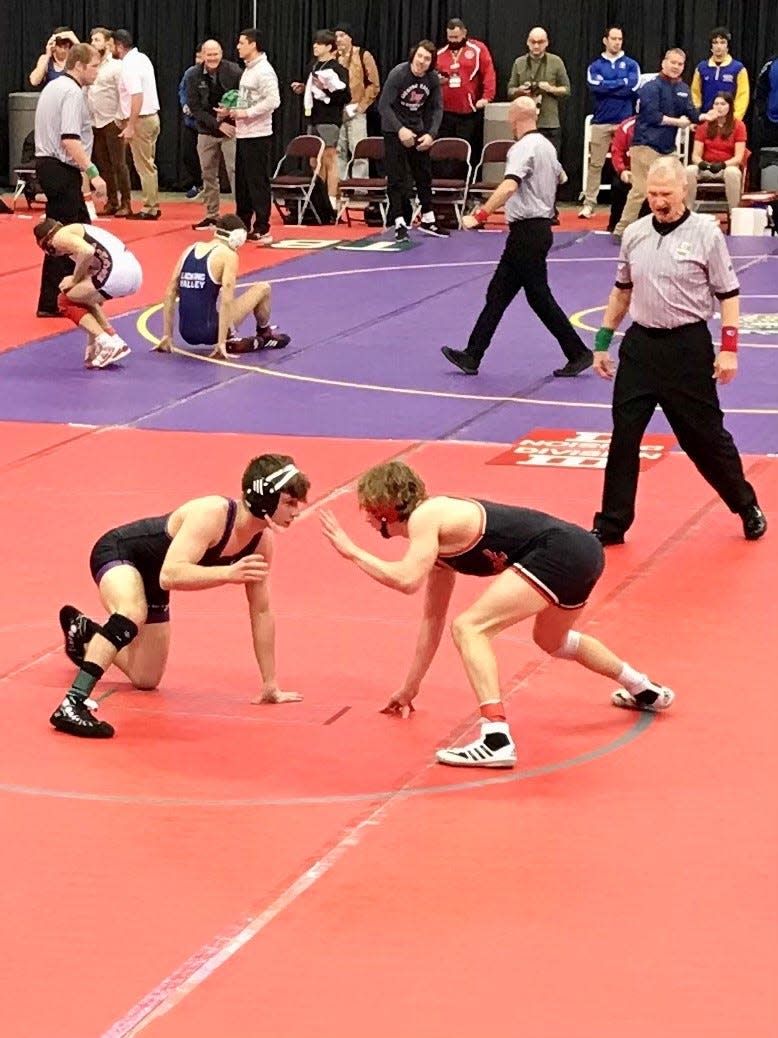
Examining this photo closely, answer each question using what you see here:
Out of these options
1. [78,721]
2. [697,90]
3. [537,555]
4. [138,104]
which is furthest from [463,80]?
[78,721]

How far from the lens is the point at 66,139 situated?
632 inches

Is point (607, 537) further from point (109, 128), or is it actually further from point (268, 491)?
point (109, 128)

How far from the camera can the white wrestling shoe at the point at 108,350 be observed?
47.9ft

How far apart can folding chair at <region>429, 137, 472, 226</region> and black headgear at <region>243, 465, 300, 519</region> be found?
15.8 meters

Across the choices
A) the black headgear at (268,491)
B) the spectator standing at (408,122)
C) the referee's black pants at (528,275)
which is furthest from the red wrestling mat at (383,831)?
the spectator standing at (408,122)

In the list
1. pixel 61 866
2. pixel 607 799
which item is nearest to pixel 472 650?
pixel 607 799

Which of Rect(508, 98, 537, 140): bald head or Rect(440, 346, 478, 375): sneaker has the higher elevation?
Rect(508, 98, 537, 140): bald head

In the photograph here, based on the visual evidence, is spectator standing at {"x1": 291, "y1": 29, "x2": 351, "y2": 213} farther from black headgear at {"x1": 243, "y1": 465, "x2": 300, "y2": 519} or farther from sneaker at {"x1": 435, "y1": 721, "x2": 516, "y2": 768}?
sneaker at {"x1": 435, "y1": 721, "x2": 516, "y2": 768}

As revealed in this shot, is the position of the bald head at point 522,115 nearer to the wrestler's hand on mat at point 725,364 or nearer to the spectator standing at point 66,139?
the spectator standing at point 66,139

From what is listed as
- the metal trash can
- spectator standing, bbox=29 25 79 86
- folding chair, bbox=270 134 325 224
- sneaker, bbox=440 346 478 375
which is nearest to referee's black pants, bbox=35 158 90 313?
sneaker, bbox=440 346 478 375

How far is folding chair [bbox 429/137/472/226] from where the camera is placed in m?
22.8

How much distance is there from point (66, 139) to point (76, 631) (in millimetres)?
8971

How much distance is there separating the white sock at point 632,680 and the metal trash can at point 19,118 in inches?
799

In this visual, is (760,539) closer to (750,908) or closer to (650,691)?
(650,691)
